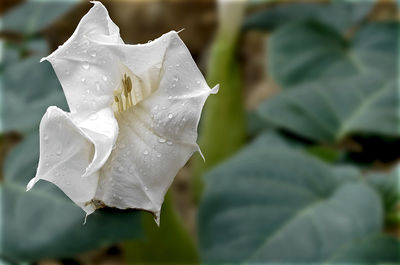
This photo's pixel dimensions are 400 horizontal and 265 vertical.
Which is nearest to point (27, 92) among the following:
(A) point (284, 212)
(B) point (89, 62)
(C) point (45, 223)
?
(C) point (45, 223)

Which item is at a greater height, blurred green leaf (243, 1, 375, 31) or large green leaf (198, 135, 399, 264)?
blurred green leaf (243, 1, 375, 31)

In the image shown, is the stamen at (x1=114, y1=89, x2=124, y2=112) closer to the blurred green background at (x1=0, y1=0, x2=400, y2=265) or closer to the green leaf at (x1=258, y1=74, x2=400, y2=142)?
the blurred green background at (x1=0, y1=0, x2=400, y2=265)

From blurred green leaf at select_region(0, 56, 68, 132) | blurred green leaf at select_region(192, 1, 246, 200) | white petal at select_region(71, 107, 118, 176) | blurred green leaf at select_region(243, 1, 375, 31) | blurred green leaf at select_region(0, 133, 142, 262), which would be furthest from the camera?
blurred green leaf at select_region(243, 1, 375, 31)

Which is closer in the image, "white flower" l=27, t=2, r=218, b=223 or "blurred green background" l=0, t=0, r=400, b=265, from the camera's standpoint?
"white flower" l=27, t=2, r=218, b=223

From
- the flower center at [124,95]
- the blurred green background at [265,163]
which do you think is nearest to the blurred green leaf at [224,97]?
the blurred green background at [265,163]

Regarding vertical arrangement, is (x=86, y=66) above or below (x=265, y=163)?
above

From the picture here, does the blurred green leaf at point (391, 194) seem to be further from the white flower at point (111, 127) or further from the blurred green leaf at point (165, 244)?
the white flower at point (111, 127)

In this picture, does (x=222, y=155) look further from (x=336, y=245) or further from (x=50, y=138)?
(x=50, y=138)

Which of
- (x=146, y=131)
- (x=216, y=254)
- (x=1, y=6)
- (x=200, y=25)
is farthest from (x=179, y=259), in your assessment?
(x=1, y=6)

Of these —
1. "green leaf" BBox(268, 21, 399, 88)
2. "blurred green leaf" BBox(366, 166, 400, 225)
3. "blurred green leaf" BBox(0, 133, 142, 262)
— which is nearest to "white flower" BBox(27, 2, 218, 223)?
"blurred green leaf" BBox(0, 133, 142, 262)

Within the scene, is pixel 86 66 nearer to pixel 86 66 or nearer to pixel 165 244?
pixel 86 66
